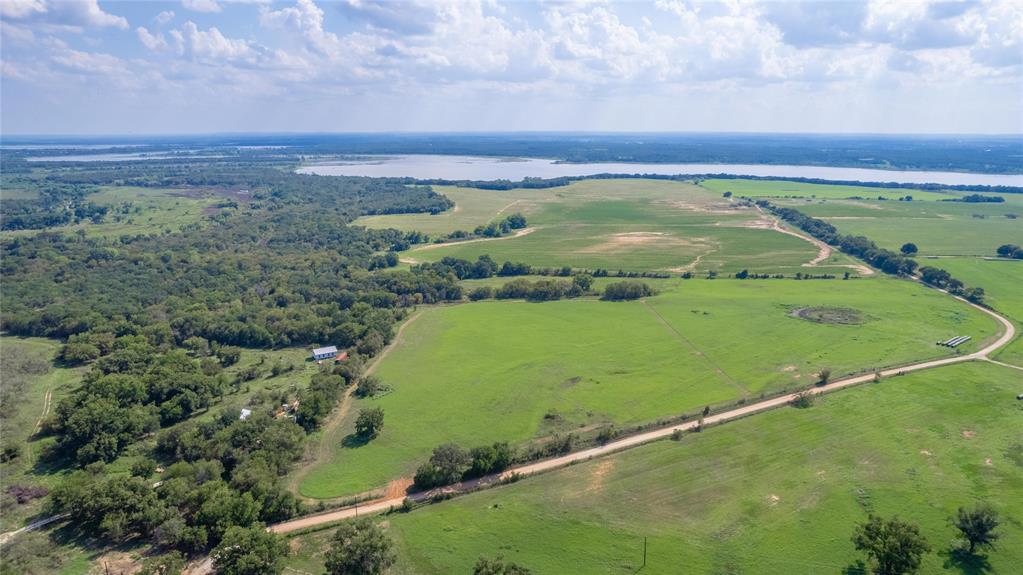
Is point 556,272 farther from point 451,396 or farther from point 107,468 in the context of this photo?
point 107,468

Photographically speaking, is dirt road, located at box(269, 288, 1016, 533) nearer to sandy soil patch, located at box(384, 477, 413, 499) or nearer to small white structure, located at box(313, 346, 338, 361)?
sandy soil patch, located at box(384, 477, 413, 499)

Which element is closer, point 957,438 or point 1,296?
point 957,438

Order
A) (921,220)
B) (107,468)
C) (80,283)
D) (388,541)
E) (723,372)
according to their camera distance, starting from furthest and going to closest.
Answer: (921,220) → (80,283) → (723,372) → (107,468) → (388,541)

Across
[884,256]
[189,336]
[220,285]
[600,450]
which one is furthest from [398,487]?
[884,256]

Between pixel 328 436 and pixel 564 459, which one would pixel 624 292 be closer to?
pixel 564 459

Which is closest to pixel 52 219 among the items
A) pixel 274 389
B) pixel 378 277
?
pixel 378 277

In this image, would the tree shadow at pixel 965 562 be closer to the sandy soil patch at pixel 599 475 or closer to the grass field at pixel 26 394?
the sandy soil patch at pixel 599 475

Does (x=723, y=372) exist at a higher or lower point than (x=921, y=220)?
lower
